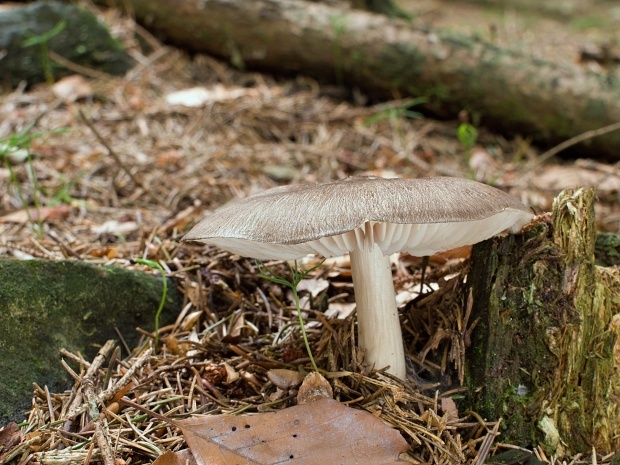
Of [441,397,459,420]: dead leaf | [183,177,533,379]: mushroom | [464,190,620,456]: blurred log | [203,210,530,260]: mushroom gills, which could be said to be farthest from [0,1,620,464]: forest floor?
[203,210,530,260]: mushroom gills

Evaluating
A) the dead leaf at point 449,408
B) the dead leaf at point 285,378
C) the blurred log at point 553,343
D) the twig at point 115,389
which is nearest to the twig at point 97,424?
the twig at point 115,389

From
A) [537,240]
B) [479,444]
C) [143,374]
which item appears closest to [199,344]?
[143,374]

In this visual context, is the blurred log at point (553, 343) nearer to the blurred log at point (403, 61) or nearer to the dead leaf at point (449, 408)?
the dead leaf at point (449, 408)

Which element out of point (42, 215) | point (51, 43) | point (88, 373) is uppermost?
point (51, 43)

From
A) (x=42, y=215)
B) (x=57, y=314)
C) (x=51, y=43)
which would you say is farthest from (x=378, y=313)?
(x=51, y=43)

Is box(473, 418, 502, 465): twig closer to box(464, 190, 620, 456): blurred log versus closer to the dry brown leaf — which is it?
box(464, 190, 620, 456): blurred log

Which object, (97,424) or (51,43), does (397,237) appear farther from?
(51,43)
